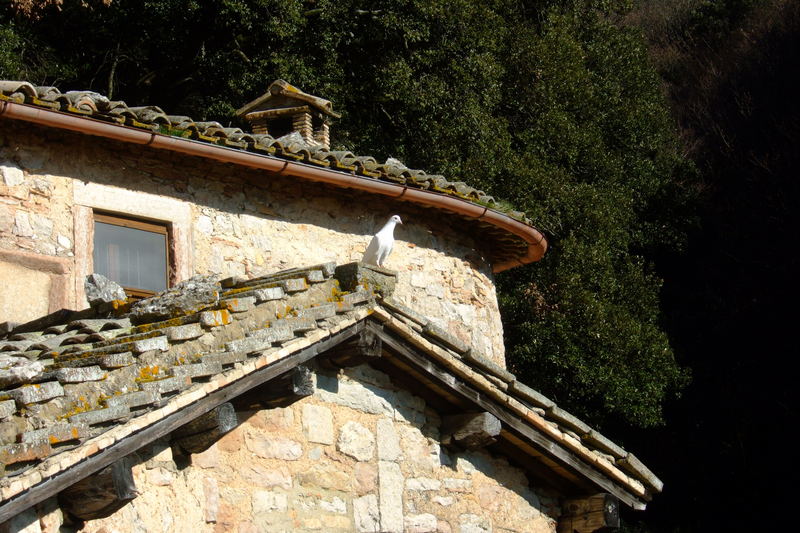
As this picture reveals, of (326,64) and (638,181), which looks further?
(638,181)

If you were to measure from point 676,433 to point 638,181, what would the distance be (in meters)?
5.01

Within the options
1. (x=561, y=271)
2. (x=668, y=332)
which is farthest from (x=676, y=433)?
(x=561, y=271)

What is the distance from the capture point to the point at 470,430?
259 inches

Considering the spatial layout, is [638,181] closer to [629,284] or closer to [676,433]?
[629,284]

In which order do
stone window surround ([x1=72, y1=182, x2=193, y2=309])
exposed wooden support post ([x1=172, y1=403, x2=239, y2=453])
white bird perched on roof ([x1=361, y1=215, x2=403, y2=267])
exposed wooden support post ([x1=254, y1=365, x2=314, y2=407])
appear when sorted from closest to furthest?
exposed wooden support post ([x1=172, y1=403, x2=239, y2=453]) < exposed wooden support post ([x1=254, y1=365, x2=314, y2=407]) < white bird perched on roof ([x1=361, y1=215, x2=403, y2=267]) < stone window surround ([x1=72, y1=182, x2=193, y2=309])

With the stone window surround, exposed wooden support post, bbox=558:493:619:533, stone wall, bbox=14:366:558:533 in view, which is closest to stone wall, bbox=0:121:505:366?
the stone window surround

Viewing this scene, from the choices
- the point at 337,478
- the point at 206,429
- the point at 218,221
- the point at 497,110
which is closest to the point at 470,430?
the point at 337,478

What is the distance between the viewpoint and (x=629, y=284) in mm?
17797

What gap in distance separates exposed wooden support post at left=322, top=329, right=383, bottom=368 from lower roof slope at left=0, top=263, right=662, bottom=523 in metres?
0.02

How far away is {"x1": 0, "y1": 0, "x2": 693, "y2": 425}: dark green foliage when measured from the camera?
16.1m

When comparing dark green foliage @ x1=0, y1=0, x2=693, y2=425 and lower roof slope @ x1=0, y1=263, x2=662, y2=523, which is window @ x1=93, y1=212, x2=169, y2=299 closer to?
lower roof slope @ x1=0, y1=263, x2=662, y2=523

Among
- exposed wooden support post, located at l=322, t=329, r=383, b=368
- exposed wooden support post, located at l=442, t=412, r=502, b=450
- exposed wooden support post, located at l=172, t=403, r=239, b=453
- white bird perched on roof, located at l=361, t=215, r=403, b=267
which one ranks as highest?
white bird perched on roof, located at l=361, t=215, r=403, b=267

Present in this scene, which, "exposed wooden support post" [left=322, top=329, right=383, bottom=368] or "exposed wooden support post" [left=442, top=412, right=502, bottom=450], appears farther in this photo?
"exposed wooden support post" [left=442, top=412, right=502, bottom=450]

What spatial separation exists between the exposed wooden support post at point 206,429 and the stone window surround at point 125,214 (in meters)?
3.70
